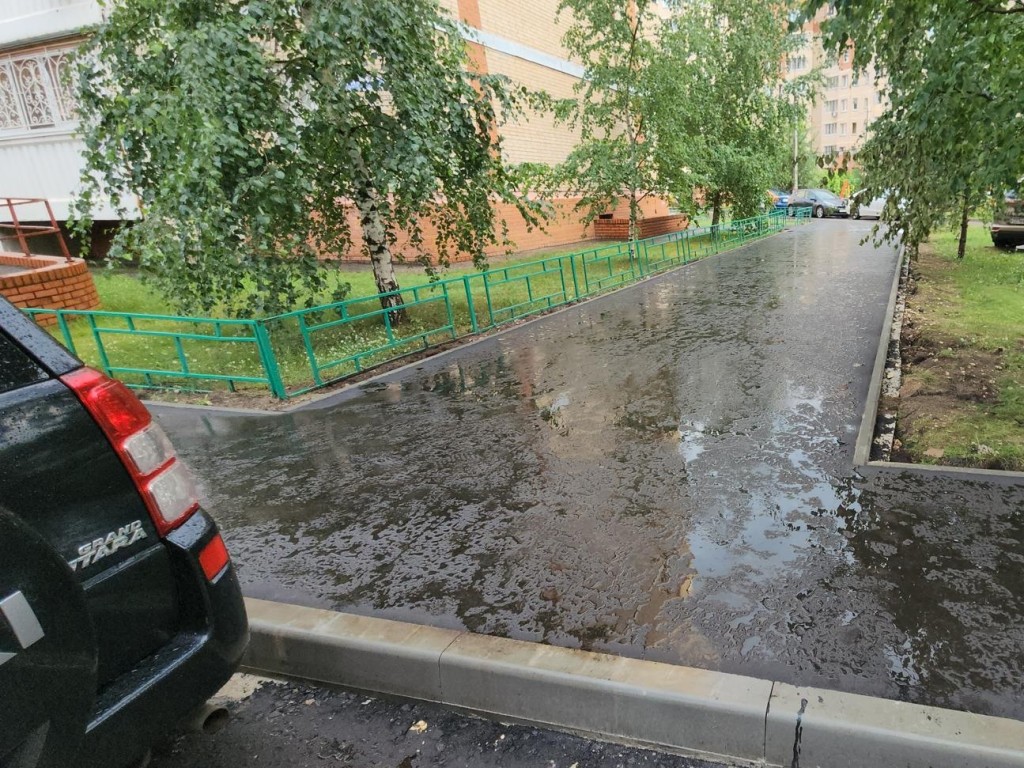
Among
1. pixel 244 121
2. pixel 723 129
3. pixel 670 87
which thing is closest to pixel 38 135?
pixel 244 121

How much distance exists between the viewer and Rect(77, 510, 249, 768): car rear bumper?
163cm

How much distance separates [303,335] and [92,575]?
5.61 m

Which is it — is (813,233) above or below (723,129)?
below

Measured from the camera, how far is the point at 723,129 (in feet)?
63.0

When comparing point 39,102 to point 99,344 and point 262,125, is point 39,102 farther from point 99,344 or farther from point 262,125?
point 262,125

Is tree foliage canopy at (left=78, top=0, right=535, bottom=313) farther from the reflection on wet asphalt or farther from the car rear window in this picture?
the car rear window

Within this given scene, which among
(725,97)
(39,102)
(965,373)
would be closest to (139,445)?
(965,373)

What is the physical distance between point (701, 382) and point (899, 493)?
9.11 feet

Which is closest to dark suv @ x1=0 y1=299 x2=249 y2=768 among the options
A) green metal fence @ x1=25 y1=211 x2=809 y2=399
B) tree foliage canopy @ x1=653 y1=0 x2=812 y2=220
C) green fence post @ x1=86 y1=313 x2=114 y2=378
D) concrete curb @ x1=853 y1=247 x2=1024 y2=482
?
concrete curb @ x1=853 y1=247 x2=1024 y2=482

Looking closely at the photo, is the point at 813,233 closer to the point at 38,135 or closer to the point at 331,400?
the point at 331,400

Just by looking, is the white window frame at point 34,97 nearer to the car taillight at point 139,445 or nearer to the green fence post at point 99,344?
the green fence post at point 99,344

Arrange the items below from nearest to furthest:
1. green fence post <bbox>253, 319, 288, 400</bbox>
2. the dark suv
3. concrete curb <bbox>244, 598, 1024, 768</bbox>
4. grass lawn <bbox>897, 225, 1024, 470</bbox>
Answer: the dark suv
concrete curb <bbox>244, 598, 1024, 768</bbox>
grass lawn <bbox>897, 225, 1024, 470</bbox>
green fence post <bbox>253, 319, 288, 400</bbox>

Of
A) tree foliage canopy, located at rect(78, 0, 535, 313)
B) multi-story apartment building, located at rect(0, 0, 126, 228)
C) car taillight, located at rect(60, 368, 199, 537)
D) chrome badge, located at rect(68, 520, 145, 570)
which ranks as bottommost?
chrome badge, located at rect(68, 520, 145, 570)

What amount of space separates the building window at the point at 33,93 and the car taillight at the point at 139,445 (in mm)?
16186
